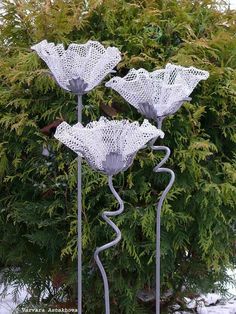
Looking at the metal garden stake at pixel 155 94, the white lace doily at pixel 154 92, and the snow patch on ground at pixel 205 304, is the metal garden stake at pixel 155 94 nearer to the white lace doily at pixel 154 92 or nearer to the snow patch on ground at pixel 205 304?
the white lace doily at pixel 154 92

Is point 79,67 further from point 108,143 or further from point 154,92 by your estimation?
point 108,143

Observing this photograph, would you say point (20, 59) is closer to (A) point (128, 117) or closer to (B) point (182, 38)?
(A) point (128, 117)

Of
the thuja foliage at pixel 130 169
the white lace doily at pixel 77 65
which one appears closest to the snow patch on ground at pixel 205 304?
the thuja foliage at pixel 130 169

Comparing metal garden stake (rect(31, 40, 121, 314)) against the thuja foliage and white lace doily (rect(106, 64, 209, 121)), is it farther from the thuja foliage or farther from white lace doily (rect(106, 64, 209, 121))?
the thuja foliage

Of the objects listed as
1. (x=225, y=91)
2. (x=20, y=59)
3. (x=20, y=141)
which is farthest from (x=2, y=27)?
(x=225, y=91)

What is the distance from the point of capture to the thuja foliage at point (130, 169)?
1.92m

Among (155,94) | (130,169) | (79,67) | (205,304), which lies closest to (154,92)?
(155,94)

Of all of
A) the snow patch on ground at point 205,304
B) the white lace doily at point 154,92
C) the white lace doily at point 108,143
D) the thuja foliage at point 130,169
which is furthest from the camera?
the snow patch on ground at point 205,304

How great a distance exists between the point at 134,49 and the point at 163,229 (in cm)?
62

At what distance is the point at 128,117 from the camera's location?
1.94 m

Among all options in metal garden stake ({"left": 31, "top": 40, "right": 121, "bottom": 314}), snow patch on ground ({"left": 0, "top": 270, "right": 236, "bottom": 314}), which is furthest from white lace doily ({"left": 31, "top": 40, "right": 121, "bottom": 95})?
snow patch on ground ({"left": 0, "top": 270, "right": 236, "bottom": 314})

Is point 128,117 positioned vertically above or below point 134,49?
below

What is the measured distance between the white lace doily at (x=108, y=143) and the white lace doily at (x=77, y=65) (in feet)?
0.79

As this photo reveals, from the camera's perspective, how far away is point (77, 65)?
1.58 metres
